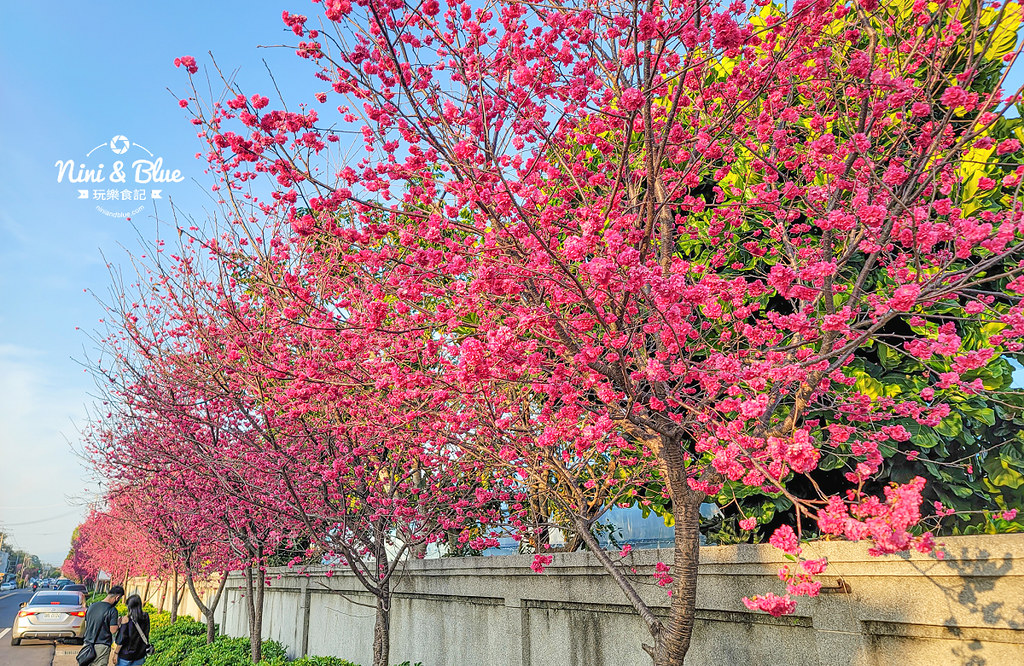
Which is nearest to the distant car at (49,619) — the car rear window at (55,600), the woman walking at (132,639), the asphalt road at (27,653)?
the car rear window at (55,600)

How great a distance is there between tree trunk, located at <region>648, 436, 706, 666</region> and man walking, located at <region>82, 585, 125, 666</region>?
8.28 m

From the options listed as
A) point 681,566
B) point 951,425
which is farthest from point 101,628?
point 951,425

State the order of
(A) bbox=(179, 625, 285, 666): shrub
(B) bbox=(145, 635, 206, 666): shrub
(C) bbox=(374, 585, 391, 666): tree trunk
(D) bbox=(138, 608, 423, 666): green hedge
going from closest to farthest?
(C) bbox=(374, 585, 391, 666): tree trunk
(D) bbox=(138, 608, 423, 666): green hedge
(A) bbox=(179, 625, 285, 666): shrub
(B) bbox=(145, 635, 206, 666): shrub

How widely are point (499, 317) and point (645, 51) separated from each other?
6.99ft

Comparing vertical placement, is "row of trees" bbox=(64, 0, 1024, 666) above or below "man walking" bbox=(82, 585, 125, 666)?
above

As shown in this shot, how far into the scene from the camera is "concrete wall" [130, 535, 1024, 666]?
12.9ft

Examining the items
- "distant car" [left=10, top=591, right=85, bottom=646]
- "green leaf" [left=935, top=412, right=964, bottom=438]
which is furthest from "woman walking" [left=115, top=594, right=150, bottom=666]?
"distant car" [left=10, top=591, right=85, bottom=646]

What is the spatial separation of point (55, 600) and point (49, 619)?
593 mm

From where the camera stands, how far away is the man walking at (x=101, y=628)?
9.02 meters

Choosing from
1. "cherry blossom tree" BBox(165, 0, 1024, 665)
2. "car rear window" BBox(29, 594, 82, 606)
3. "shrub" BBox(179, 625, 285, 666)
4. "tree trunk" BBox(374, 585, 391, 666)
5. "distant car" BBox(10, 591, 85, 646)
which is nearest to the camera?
"cherry blossom tree" BBox(165, 0, 1024, 665)

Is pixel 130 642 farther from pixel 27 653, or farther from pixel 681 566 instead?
pixel 27 653

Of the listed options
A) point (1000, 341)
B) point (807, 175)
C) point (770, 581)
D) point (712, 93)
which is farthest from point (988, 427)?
point (712, 93)

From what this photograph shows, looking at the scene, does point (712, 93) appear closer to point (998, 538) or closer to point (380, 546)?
point (998, 538)

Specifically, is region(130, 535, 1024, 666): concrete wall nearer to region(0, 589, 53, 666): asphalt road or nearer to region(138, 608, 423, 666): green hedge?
region(138, 608, 423, 666): green hedge
